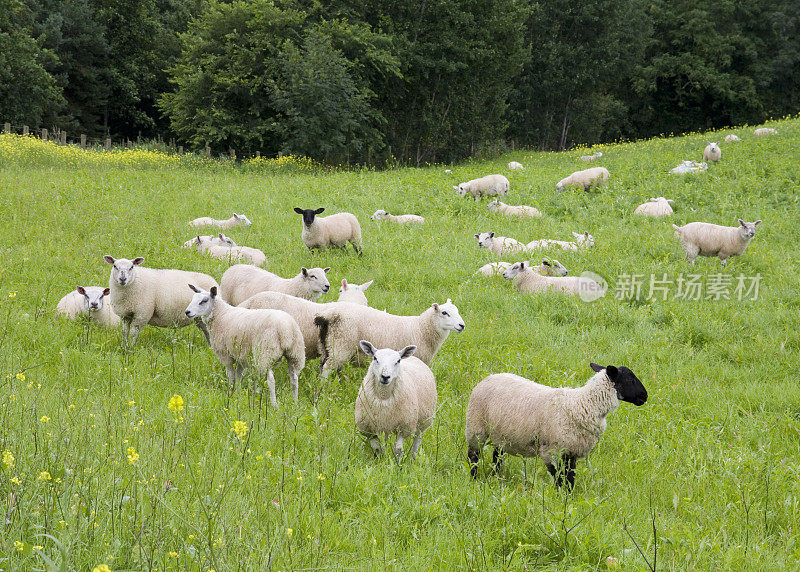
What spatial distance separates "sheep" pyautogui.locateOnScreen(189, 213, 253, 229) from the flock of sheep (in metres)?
1.98

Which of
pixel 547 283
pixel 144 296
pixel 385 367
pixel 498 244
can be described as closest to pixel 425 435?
pixel 385 367

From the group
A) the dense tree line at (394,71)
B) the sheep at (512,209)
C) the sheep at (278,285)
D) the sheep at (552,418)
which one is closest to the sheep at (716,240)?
the sheep at (512,209)

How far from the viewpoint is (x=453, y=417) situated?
641 centimetres

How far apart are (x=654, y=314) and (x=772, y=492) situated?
5421mm

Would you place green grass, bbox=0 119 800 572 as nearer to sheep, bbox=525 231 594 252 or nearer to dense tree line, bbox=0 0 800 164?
sheep, bbox=525 231 594 252

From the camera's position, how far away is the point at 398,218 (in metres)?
16.5

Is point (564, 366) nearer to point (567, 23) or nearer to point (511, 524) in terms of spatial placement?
point (511, 524)

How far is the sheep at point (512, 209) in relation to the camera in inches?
667

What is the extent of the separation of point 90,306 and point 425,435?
515 cm

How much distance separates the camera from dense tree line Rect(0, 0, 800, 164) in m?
32.7

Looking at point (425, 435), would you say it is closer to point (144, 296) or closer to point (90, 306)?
point (144, 296)

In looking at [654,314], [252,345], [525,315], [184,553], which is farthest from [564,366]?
[184,553]

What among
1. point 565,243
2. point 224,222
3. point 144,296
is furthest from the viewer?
point 224,222

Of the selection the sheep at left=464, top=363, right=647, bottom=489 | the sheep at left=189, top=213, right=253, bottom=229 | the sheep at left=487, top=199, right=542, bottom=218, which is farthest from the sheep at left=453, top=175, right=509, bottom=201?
the sheep at left=464, top=363, right=647, bottom=489
